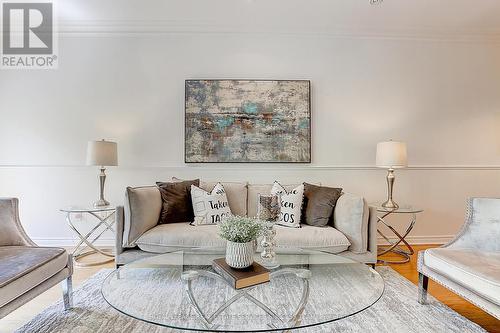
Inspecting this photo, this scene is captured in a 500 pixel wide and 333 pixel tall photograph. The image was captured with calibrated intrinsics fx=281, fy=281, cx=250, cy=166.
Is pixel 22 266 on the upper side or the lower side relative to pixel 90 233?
upper

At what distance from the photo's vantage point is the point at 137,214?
8.19 ft

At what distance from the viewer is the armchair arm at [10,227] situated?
2082 millimetres

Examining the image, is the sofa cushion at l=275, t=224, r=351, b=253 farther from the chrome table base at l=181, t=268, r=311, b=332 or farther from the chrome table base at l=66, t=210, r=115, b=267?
the chrome table base at l=66, t=210, r=115, b=267

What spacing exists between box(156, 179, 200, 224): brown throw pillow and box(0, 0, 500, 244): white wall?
0.66 m

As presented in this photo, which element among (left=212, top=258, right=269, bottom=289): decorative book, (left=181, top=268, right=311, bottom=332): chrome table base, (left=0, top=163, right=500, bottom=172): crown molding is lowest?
(left=181, top=268, right=311, bottom=332): chrome table base

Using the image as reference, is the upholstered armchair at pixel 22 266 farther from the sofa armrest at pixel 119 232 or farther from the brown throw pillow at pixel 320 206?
the brown throw pillow at pixel 320 206

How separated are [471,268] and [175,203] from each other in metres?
2.37

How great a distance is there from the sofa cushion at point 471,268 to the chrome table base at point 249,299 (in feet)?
3.10

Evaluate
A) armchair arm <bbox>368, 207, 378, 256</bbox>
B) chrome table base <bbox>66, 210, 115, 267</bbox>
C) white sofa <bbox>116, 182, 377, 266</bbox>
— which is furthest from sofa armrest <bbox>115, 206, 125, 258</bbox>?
armchair arm <bbox>368, 207, 378, 256</bbox>

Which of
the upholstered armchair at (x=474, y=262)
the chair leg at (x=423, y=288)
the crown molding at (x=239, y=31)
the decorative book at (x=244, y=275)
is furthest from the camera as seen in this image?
the crown molding at (x=239, y=31)

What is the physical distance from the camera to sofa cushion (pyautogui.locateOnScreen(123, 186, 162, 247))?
246 cm

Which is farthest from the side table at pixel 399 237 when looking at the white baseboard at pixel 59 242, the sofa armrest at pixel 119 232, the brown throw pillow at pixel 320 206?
the white baseboard at pixel 59 242

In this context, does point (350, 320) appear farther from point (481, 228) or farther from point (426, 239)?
point (426, 239)

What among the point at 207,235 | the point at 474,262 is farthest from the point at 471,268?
the point at 207,235
